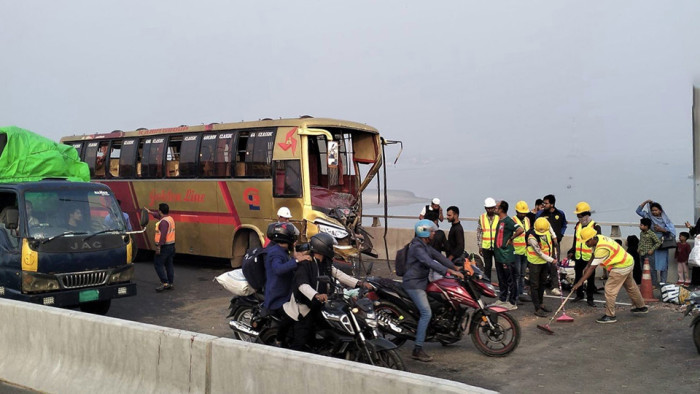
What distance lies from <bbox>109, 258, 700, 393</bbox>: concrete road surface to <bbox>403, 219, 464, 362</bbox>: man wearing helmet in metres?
0.33

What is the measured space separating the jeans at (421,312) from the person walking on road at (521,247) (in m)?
3.32

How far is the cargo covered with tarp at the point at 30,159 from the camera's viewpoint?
475 inches

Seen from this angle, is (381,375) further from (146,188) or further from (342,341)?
(146,188)

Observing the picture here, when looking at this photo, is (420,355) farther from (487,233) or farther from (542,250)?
(487,233)

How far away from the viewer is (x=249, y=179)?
48.9 ft

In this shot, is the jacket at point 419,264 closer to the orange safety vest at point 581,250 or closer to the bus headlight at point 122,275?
the orange safety vest at point 581,250

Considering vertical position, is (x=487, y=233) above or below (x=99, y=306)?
above

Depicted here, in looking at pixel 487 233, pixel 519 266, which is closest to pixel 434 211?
pixel 487 233

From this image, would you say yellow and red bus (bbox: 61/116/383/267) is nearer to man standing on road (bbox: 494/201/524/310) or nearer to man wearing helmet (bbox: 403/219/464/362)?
man standing on road (bbox: 494/201/524/310)

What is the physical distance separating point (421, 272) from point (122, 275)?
15.8 ft

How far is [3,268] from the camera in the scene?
384 inches

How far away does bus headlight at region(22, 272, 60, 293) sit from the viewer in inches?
371

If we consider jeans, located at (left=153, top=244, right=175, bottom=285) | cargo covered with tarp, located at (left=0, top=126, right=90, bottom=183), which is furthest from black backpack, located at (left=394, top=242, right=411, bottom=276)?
cargo covered with tarp, located at (left=0, top=126, right=90, bottom=183)

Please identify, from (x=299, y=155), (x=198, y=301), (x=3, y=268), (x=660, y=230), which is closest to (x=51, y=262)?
(x=3, y=268)
